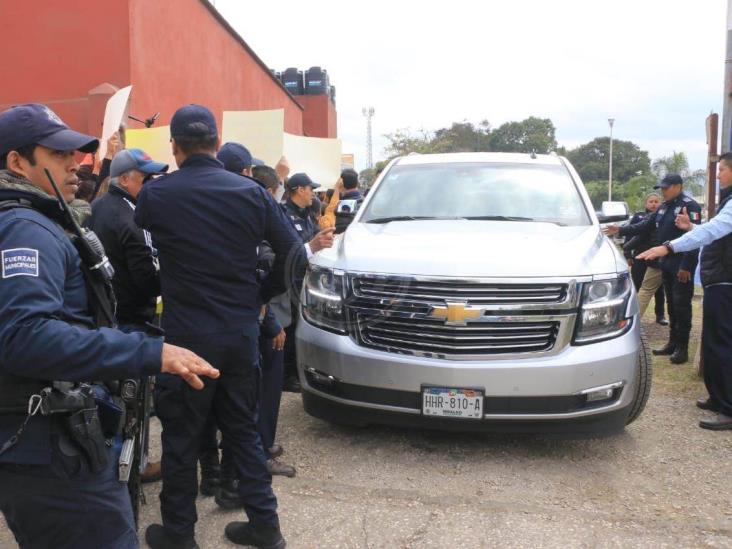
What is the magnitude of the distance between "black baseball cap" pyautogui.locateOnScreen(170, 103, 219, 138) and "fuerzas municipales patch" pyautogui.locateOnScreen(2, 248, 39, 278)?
1.17m

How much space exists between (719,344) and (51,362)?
418cm

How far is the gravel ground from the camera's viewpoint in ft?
9.22

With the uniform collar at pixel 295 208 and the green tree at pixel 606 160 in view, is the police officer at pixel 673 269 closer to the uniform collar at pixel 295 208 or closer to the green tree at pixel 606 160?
the uniform collar at pixel 295 208

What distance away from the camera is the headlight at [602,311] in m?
3.28

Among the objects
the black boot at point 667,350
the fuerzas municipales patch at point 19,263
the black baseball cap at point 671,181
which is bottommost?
the black boot at point 667,350

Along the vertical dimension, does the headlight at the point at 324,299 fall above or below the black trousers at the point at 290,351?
above

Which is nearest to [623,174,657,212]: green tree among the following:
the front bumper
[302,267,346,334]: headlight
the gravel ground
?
the gravel ground

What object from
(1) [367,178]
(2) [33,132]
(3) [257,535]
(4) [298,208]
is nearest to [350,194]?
(4) [298,208]

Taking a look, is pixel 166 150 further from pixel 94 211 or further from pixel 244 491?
pixel 244 491

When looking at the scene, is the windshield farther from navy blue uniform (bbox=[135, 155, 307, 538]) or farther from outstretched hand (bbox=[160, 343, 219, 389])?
outstretched hand (bbox=[160, 343, 219, 389])

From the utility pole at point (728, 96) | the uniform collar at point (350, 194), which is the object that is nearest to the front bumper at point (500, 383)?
the utility pole at point (728, 96)

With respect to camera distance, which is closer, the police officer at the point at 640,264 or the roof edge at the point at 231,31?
the police officer at the point at 640,264

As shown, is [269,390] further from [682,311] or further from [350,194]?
[682,311]

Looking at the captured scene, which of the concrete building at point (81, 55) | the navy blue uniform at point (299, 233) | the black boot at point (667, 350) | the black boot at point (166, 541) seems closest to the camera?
the black boot at point (166, 541)
